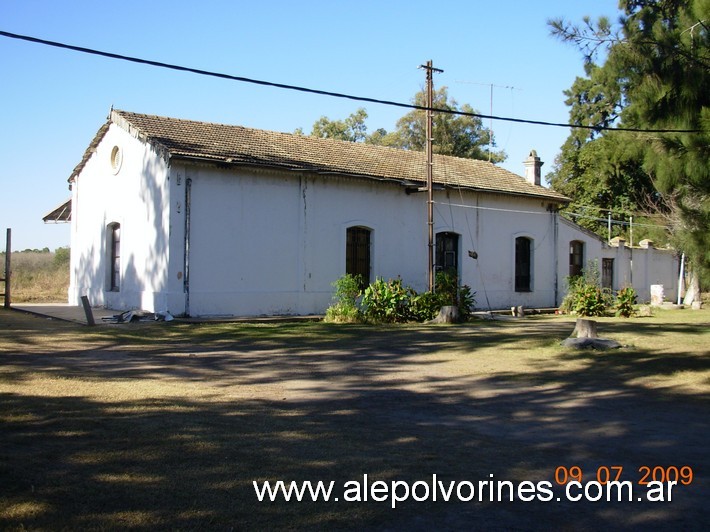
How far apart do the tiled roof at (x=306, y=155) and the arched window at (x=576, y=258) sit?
2.09 m

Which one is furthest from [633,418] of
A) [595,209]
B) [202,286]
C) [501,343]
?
[595,209]

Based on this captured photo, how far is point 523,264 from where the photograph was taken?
24.1 m

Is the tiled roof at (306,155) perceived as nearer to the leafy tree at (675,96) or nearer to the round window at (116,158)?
the round window at (116,158)

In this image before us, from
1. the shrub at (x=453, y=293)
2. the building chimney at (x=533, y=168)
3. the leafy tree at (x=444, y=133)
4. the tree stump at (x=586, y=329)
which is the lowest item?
the tree stump at (x=586, y=329)

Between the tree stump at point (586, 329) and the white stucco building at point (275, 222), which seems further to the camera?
the white stucco building at point (275, 222)

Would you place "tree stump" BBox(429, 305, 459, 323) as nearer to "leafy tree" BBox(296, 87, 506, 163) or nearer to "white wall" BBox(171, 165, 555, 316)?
"white wall" BBox(171, 165, 555, 316)

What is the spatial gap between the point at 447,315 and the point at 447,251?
503 centimetres

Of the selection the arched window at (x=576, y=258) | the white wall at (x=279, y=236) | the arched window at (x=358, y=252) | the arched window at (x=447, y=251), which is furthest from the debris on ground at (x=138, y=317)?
the arched window at (x=576, y=258)

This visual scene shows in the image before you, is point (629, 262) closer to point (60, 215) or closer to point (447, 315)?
point (447, 315)

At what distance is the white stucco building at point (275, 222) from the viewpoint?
17078 millimetres

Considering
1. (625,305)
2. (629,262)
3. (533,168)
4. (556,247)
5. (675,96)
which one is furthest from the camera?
(629,262)

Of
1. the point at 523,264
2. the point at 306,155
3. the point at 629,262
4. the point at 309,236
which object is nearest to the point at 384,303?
the point at 309,236

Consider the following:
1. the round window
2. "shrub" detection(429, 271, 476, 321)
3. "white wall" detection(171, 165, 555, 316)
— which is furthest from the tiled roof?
"shrub" detection(429, 271, 476, 321)

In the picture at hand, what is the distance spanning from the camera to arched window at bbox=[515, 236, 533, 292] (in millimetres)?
23844
